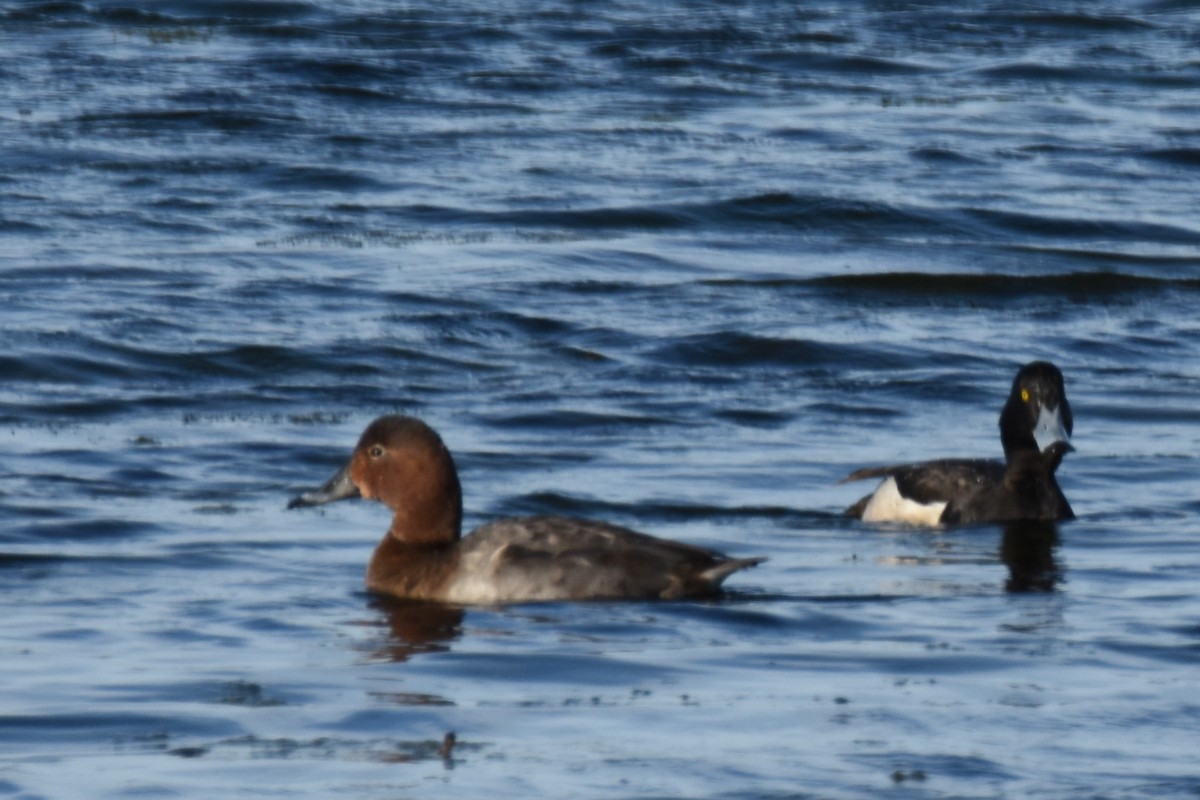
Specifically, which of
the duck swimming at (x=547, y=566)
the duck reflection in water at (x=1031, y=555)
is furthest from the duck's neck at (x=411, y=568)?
the duck reflection in water at (x=1031, y=555)

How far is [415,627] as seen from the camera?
10.0 meters

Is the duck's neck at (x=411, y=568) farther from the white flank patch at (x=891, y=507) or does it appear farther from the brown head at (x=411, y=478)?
the white flank patch at (x=891, y=507)

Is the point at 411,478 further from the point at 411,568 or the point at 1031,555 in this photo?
the point at 1031,555

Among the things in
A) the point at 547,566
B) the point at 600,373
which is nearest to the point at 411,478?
the point at 547,566

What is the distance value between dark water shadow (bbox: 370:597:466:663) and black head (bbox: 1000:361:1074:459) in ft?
13.8

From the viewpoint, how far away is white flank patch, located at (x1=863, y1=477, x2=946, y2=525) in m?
12.8

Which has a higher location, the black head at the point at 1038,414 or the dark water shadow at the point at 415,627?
the black head at the point at 1038,414

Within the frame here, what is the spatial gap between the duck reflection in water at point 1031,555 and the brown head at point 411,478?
7.68ft

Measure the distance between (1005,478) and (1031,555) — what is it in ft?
4.36

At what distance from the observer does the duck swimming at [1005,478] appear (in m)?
13.0

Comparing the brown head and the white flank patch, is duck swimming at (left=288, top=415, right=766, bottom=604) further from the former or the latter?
the white flank patch

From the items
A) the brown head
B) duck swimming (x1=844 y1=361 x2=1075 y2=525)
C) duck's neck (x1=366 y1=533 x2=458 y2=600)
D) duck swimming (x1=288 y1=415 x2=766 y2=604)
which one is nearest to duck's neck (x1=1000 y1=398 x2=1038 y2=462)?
duck swimming (x1=844 y1=361 x2=1075 y2=525)

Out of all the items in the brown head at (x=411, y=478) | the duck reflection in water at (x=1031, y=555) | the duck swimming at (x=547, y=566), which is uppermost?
the brown head at (x=411, y=478)

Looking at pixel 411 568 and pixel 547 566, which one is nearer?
pixel 547 566
